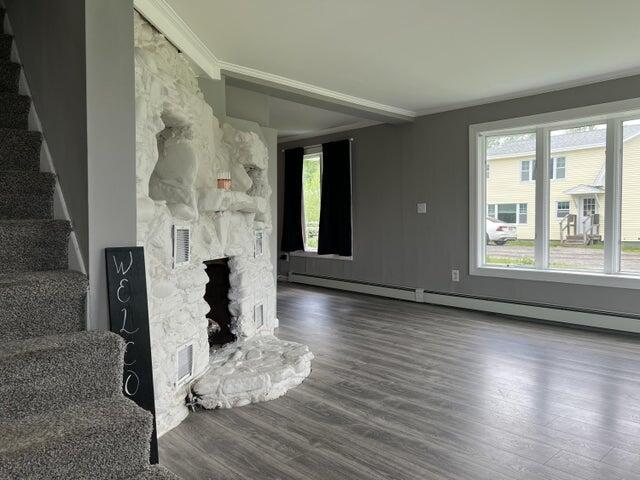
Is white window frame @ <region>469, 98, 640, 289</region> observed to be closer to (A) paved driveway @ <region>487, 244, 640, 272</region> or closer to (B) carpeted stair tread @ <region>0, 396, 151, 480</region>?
(A) paved driveway @ <region>487, 244, 640, 272</region>

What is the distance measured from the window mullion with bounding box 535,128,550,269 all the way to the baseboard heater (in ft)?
1.67

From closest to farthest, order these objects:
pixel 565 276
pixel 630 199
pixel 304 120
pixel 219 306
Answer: pixel 219 306
pixel 630 199
pixel 565 276
pixel 304 120

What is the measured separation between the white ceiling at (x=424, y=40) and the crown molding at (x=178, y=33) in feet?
0.19

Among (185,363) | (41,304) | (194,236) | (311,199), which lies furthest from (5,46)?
(311,199)

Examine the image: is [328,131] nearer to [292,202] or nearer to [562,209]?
[292,202]

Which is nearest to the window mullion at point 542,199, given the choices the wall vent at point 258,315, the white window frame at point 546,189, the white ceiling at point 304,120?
the white window frame at point 546,189

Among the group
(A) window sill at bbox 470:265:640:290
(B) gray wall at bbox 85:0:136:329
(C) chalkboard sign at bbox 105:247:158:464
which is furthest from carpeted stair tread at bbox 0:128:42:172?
(A) window sill at bbox 470:265:640:290

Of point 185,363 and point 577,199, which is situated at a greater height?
point 577,199

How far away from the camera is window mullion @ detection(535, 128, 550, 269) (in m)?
4.88

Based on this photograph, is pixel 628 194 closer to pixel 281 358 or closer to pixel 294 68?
pixel 294 68

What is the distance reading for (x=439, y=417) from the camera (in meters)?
2.58

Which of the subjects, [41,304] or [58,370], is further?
[41,304]

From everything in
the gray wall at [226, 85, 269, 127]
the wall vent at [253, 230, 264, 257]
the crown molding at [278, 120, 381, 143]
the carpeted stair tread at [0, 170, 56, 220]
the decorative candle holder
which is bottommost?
the wall vent at [253, 230, 264, 257]

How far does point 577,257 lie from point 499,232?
86cm
